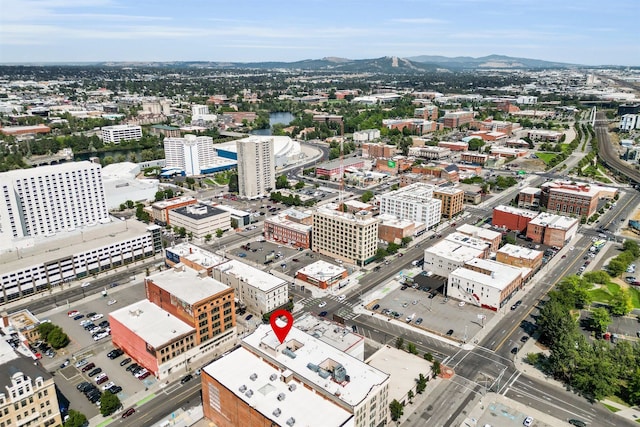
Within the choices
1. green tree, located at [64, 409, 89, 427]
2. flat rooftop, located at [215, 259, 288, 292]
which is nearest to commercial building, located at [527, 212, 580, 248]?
flat rooftop, located at [215, 259, 288, 292]

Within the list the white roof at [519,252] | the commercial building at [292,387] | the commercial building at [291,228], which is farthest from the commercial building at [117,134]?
the commercial building at [292,387]

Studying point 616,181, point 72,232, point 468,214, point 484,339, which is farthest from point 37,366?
point 616,181

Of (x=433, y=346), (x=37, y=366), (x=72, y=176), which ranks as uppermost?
(x=72, y=176)

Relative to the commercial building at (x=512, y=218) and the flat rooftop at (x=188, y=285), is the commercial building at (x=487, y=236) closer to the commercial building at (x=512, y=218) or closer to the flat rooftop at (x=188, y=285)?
the commercial building at (x=512, y=218)

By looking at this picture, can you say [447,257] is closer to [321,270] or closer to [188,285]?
[321,270]

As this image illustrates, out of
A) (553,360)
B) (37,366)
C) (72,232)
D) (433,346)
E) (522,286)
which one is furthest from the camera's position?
(72,232)

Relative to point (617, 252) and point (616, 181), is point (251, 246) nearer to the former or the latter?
point (617, 252)
